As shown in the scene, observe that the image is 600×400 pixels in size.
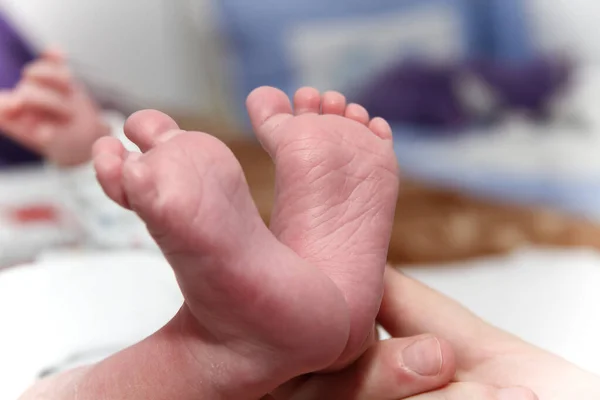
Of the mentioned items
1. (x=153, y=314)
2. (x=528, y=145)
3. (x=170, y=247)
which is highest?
(x=170, y=247)

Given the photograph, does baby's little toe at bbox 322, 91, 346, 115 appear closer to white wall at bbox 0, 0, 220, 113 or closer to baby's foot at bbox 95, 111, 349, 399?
baby's foot at bbox 95, 111, 349, 399

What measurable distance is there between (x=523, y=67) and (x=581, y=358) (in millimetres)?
905

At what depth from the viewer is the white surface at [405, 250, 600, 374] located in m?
0.62

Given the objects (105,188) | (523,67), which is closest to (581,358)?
(105,188)

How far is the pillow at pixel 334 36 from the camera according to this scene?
4.47ft

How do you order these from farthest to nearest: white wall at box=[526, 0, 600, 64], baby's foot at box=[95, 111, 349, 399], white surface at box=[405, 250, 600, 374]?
white wall at box=[526, 0, 600, 64] < white surface at box=[405, 250, 600, 374] < baby's foot at box=[95, 111, 349, 399]

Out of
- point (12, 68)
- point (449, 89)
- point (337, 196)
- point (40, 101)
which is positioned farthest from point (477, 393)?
point (449, 89)

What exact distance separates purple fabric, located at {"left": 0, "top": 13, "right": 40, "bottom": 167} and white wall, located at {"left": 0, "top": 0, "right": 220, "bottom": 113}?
0.30 ft

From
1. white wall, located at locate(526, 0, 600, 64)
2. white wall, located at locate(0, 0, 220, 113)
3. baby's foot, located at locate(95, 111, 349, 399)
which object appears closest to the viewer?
baby's foot, located at locate(95, 111, 349, 399)

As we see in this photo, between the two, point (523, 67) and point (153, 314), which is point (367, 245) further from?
point (523, 67)

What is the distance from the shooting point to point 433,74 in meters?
1.41

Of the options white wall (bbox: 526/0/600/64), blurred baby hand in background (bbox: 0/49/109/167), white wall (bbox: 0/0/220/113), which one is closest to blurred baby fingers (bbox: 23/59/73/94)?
blurred baby hand in background (bbox: 0/49/109/167)

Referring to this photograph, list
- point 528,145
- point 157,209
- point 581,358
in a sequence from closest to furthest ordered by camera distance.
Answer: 1. point 157,209
2. point 581,358
3. point 528,145

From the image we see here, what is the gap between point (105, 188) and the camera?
0.36 m
